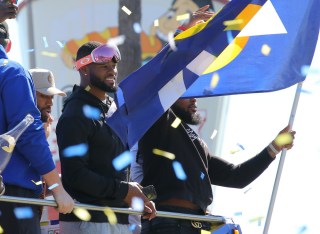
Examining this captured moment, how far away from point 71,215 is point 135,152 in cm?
82

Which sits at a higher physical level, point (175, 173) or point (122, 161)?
point (122, 161)

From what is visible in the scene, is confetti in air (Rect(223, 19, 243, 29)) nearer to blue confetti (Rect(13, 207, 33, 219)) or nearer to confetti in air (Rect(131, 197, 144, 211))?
confetti in air (Rect(131, 197, 144, 211))

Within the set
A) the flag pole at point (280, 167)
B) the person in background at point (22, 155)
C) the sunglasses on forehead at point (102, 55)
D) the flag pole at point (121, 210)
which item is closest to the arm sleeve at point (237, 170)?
the flag pole at point (280, 167)

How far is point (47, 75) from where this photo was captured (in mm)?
6047

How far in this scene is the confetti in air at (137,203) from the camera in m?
5.71

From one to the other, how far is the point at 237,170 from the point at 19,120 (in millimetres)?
2247

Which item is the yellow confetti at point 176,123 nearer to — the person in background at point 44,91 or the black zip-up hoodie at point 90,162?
the black zip-up hoodie at point 90,162

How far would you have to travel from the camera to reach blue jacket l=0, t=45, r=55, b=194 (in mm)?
5086

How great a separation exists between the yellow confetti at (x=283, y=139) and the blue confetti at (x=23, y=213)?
213 centimetres

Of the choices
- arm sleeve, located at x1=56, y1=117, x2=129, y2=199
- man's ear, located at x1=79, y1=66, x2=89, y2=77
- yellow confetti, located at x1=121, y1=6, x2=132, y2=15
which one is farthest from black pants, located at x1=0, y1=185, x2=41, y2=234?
yellow confetti, located at x1=121, y1=6, x2=132, y2=15

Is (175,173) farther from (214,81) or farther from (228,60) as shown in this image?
(228,60)

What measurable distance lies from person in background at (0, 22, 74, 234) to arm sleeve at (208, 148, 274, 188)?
1814mm

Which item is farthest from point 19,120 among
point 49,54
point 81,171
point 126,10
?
point 49,54

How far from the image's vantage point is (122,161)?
5.85 meters
